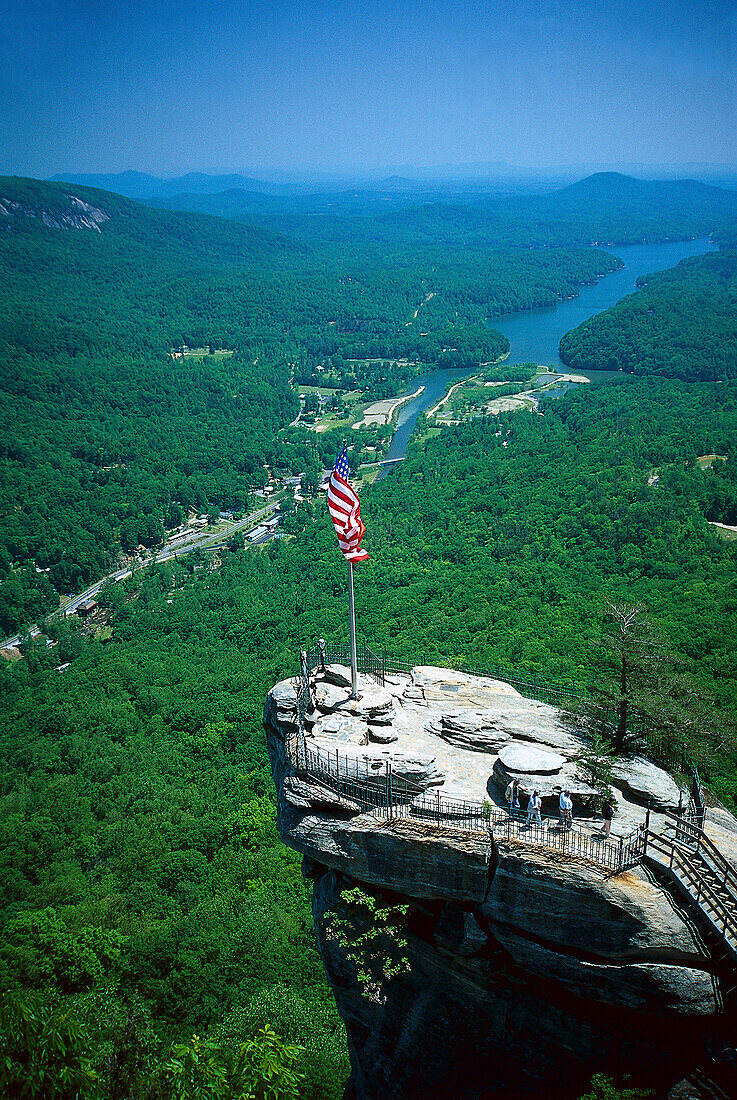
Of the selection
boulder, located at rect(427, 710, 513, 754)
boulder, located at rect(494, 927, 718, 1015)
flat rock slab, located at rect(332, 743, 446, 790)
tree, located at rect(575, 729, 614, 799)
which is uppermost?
tree, located at rect(575, 729, 614, 799)

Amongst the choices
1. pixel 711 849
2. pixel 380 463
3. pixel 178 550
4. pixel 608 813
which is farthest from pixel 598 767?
pixel 380 463

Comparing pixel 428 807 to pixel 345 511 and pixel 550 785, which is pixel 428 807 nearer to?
pixel 550 785

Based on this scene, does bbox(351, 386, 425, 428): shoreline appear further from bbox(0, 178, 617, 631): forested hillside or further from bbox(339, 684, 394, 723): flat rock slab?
bbox(339, 684, 394, 723): flat rock slab

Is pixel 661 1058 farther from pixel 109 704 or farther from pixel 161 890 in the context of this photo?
pixel 109 704

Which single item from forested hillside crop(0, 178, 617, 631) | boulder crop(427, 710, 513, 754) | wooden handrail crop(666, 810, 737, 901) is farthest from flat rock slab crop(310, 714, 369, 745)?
forested hillside crop(0, 178, 617, 631)

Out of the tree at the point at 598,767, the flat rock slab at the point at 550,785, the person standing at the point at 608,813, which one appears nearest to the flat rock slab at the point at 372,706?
the flat rock slab at the point at 550,785

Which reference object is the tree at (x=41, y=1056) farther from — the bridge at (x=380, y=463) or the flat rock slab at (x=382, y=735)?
the bridge at (x=380, y=463)
